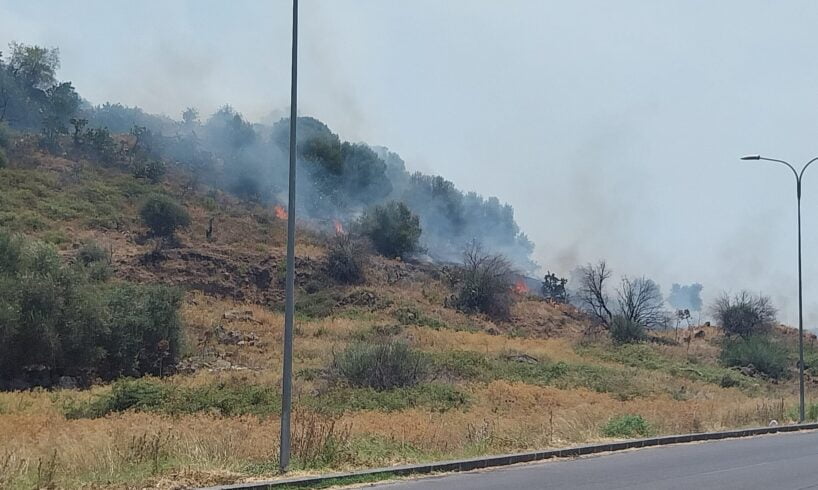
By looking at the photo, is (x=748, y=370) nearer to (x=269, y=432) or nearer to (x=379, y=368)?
(x=379, y=368)

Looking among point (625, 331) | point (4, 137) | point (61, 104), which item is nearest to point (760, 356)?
point (625, 331)

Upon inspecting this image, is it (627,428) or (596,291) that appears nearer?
(627,428)

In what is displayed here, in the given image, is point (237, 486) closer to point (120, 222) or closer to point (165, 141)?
point (120, 222)

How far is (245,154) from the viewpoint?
94.6 metres

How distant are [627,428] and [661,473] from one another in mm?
5906

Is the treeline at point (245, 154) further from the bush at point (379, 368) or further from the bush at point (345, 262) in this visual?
the bush at point (379, 368)

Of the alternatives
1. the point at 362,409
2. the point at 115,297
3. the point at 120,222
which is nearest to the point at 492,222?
the point at 120,222

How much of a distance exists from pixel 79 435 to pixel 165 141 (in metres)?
83.5

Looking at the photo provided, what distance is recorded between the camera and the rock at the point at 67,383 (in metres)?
32.8

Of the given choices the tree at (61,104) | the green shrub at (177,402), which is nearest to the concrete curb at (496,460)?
the green shrub at (177,402)

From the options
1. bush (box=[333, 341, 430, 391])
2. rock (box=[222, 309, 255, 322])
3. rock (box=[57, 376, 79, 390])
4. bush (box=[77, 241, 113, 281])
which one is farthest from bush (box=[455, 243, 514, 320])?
rock (box=[57, 376, 79, 390])

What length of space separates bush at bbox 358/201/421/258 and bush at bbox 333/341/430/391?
45012mm

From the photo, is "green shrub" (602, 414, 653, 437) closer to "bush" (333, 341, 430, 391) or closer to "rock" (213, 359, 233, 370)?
"bush" (333, 341, 430, 391)

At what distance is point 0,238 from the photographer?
37.3 meters
